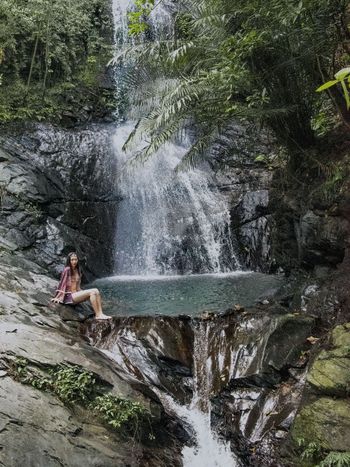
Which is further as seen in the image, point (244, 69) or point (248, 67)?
point (248, 67)

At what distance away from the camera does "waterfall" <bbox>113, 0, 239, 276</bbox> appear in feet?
40.2

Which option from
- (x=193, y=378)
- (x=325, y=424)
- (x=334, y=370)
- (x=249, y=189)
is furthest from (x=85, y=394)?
(x=249, y=189)

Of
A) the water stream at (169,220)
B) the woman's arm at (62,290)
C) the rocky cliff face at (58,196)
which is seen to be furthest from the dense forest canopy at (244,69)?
the rocky cliff face at (58,196)

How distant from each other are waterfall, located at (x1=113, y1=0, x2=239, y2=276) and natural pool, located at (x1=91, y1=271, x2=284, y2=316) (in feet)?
2.30

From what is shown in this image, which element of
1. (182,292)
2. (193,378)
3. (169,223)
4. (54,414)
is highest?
(169,223)

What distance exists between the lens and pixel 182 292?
947 cm

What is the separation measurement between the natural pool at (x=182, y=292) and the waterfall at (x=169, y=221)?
701 mm

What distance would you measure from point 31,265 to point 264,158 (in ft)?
27.1

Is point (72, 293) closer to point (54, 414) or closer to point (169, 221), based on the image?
point (54, 414)

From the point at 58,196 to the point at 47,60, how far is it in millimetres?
5811

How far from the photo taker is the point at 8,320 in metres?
5.29

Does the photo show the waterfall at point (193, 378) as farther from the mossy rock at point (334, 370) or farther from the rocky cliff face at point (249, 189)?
the rocky cliff face at point (249, 189)

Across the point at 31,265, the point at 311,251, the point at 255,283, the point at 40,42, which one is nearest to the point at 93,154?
the point at 40,42

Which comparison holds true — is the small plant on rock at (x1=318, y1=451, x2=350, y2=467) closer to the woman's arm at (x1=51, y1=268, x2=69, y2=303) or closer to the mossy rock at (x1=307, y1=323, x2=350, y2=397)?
the mossy rock at (x1=307, y1=323, x2=350, y2=397)
